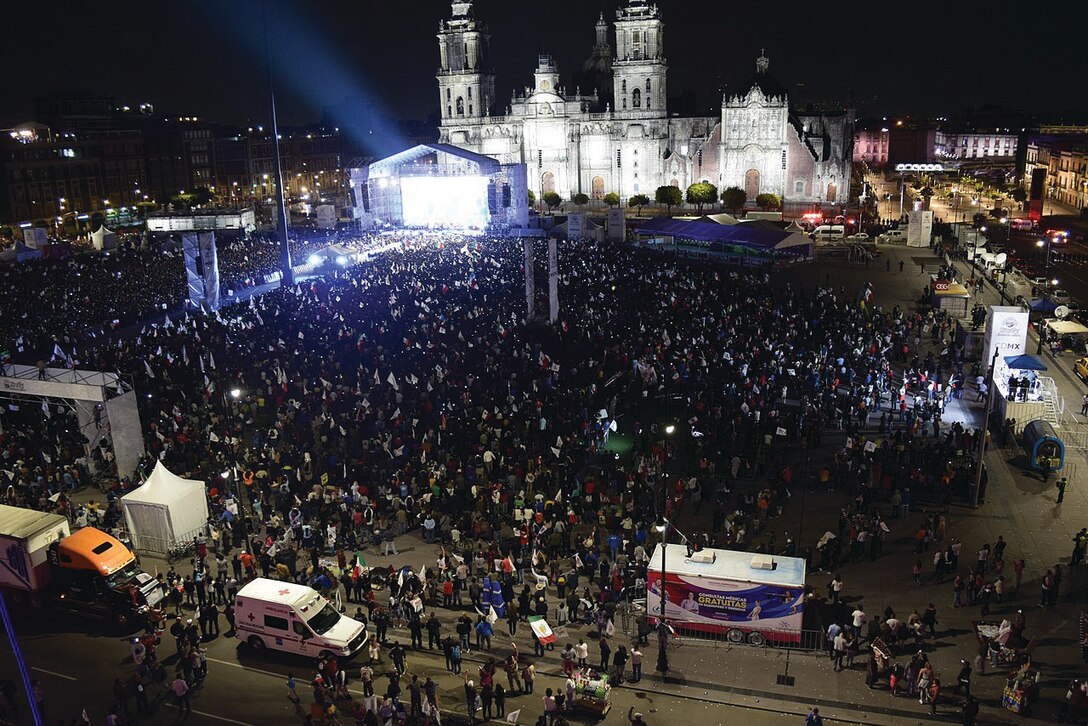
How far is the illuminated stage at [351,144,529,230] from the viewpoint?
66.1m

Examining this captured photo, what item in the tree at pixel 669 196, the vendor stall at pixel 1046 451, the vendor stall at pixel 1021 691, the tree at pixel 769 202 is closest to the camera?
the vendor stall at pixel 1021 691

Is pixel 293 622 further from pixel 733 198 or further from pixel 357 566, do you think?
pixel 733 198

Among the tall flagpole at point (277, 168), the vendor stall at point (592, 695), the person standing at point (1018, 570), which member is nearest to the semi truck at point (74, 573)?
the vendor stall at point (592, 695)

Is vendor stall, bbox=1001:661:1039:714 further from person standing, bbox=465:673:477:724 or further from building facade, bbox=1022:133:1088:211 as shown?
building facade, bbox=1022:133:1088:211

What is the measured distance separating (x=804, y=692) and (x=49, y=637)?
555 inches

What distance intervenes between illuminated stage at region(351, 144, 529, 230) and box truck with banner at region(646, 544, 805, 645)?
5168cm

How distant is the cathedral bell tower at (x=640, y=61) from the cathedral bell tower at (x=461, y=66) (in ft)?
55.5

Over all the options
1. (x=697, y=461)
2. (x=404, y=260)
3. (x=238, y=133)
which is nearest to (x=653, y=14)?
(x=404, y=260)

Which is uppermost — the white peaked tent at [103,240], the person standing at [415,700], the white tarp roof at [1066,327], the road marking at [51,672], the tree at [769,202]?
the tree at [769,202]

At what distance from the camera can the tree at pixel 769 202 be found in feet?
251

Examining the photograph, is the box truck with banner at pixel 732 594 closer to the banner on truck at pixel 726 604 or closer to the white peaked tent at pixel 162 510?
the banner on truck at pixel 726 604

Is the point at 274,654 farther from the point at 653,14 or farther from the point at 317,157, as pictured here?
the point at 317,157

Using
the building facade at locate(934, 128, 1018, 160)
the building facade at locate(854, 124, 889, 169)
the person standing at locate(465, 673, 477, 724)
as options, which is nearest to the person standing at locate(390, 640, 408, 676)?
the person standing at locate(465, 673, 477, 724)

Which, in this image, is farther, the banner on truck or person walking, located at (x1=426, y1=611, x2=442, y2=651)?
person walking, located at (x1=426, y1=611, x2=442, y2=651)
